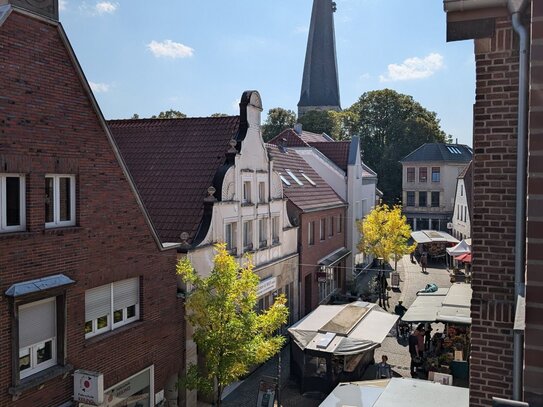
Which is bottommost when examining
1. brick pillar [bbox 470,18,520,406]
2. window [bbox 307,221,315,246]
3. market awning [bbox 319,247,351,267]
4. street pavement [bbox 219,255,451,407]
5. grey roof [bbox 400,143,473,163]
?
street pavement [bbox 219,255,451,407]

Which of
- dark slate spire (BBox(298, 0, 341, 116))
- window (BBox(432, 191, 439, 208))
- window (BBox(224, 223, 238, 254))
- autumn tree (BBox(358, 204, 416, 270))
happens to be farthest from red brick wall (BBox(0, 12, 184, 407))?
dark slate spire (BBox(298, 0, 341, 116))

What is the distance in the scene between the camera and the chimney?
9.35 metres

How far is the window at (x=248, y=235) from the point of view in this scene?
1891 cm

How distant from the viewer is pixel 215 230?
16.5 m

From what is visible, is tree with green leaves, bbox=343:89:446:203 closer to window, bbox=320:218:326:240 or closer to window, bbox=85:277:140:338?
window, bbox=320:218:326:240

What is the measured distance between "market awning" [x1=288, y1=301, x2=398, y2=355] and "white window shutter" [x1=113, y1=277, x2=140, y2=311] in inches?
205

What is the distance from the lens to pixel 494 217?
5816 millimetres

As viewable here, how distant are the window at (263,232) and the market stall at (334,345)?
143 inches

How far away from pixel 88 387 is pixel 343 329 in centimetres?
812

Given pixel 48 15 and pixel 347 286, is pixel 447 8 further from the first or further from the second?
pixel 347 286

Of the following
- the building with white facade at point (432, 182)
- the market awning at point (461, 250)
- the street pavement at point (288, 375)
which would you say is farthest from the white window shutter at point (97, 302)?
A: the building with white facade at point (432, 182)

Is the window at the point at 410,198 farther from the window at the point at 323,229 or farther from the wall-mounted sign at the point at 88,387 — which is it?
the wall-mounted sign at the point at 88,387

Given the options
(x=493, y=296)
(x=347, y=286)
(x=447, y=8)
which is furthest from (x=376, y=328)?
(x=347, y=286)

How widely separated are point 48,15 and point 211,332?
7372 mm
